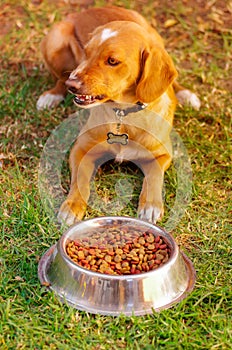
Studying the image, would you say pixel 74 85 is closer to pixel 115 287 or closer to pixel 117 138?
pixel 117 138

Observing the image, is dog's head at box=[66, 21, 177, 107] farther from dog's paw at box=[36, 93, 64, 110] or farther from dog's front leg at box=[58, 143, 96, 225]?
dog's paw at box=[36, 93, 64, 110]

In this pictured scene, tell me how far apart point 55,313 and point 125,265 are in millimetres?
457

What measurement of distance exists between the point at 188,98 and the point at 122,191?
1.36 m

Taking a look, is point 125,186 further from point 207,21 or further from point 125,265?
point 207,21

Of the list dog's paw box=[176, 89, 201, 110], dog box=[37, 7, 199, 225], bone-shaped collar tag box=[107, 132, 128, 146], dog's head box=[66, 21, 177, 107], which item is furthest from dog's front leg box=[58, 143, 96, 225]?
dog's paw box=[176, 89, 201, 110]

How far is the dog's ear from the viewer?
407cm

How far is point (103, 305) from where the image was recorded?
3.29 meters

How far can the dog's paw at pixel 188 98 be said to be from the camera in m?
5.39

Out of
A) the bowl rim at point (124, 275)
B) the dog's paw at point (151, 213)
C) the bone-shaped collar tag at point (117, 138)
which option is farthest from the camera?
the bone-shaped collar tag at point (117, 138)

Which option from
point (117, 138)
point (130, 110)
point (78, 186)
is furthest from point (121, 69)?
point (78, 186)

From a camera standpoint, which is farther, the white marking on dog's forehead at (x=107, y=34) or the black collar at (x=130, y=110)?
the black collar at (x=130, y=110)

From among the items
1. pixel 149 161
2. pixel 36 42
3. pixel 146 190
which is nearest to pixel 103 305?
pixel 146 190

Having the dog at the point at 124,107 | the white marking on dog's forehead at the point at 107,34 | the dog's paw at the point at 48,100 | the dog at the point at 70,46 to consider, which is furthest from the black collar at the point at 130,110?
the dog's paw at the point at 48,100

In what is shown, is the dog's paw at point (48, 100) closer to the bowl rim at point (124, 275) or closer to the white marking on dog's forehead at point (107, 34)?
the white marking on dog's forehead at point (107, 34)
